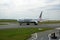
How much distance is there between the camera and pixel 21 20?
32844mm

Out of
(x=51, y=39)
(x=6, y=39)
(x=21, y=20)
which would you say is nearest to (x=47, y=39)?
(x=51, y=39)

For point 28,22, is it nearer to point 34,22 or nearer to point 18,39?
point 34,22

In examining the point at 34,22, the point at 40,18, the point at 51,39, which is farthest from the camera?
the point at 40,18

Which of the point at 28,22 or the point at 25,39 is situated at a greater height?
the point at 25,39

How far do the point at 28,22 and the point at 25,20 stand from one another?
1.38 m

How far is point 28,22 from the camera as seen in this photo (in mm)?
34219

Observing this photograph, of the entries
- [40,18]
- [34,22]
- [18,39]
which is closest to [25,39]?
[18,39]

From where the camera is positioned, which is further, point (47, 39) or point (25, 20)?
point (25, 20)

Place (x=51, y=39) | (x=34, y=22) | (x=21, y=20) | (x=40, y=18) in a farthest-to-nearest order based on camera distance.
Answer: (x=40, y=18), (x=34, y=22), (x=21, y=20), (x=51, y=39)

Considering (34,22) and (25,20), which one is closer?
(25,20)

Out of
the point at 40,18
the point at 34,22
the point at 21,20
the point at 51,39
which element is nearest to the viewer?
the point at 51,39

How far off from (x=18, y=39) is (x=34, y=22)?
23227 mm

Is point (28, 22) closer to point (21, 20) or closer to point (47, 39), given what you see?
point (21, 20)

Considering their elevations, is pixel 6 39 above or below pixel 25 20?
above
